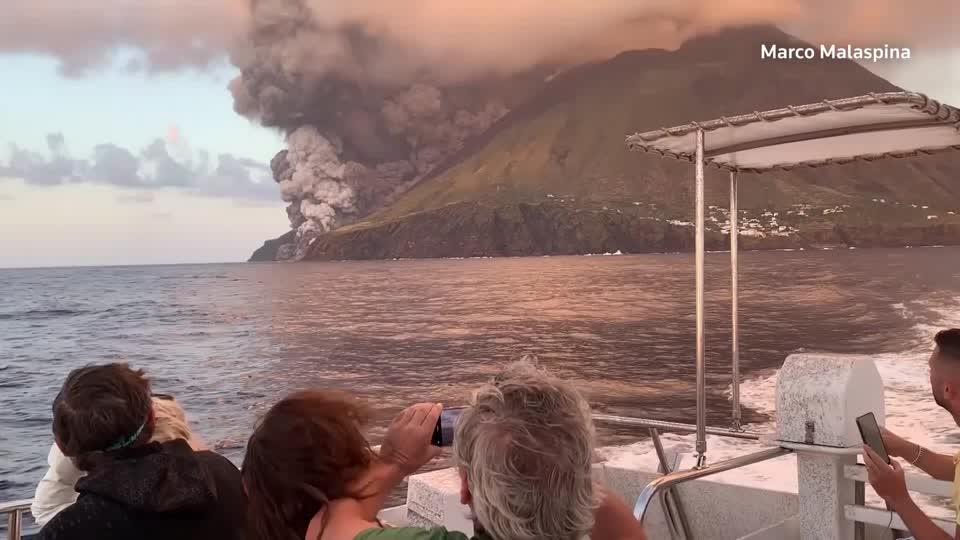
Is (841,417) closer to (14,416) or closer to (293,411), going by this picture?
(293,411)

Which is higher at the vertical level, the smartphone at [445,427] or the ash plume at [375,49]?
Result: the ash plume at [375,49]

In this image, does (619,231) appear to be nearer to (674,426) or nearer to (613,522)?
(674,426)

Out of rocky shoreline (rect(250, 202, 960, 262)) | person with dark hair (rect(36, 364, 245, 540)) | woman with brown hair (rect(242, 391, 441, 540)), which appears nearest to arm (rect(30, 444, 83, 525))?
person with dark hair (rect(36, 364, 245, 540))

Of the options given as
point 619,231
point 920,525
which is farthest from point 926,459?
point 619,231

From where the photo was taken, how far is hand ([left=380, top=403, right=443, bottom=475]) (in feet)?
4.07

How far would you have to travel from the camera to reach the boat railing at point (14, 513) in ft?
6.69

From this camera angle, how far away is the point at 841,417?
2.43 m

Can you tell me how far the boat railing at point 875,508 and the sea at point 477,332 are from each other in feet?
75.9

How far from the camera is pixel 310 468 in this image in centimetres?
117

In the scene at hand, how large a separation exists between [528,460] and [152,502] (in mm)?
773

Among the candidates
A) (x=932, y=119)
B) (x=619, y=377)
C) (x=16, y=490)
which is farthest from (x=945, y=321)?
(x=932, y=119)

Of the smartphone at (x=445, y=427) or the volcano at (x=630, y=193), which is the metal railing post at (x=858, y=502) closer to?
the smartphone at (x=445, y=427)

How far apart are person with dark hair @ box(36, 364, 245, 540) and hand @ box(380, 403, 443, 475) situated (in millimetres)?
511

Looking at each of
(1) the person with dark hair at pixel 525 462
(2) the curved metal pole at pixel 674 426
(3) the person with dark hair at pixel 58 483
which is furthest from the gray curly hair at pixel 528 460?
(2) the curved metal pole at pixel 674 426
